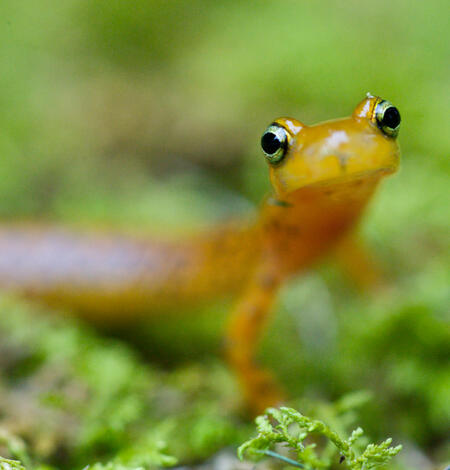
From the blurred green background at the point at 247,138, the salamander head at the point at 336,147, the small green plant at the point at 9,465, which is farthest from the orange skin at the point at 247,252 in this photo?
the small green plant at the point at 9,465

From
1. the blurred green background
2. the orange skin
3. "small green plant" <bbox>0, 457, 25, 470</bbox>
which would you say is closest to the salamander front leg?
the orange skin

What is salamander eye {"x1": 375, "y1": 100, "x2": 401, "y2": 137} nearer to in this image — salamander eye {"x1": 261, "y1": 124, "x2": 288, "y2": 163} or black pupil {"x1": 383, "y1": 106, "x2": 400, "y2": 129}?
black pupil {"x1": 383, "y1": 106, "x2": 400, "y2": 129}

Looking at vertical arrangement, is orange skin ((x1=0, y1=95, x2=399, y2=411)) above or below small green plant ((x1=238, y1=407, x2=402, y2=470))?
above

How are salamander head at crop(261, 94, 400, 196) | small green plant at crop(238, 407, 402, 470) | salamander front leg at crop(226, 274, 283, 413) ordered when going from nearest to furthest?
small green plant at crop(238, 407, 402, 470)
salamander head at crop(261, 94, 400, 196)
salamander front leg at crop(226, 274, 283, 413)

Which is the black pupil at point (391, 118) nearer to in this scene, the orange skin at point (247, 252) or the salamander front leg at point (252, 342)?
the orange skin at point (247, 252)

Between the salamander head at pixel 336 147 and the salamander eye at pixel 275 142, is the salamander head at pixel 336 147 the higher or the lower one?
the lower one

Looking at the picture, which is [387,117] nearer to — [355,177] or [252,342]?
[355,177]

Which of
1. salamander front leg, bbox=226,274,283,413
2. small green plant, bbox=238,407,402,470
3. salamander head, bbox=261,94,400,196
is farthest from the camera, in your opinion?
salamander front leg, bbox=226,274,283,413
